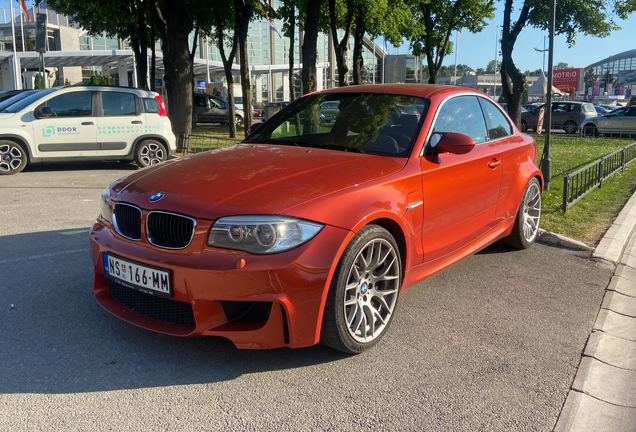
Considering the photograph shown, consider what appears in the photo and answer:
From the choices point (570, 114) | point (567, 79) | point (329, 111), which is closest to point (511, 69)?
point (570, 114)

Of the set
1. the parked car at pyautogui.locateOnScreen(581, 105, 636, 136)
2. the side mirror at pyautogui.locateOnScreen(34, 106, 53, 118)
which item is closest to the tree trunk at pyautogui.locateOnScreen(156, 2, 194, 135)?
the side mirror at pyautogui.locateOnScreen(34, 106, 53, 118)

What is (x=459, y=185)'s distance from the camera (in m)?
4.28

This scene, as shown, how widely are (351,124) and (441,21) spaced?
99.3ft

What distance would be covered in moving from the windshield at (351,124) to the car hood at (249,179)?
0.20 meters

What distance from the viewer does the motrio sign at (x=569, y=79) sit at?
3295 inches

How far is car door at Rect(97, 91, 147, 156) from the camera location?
11234 millimetres

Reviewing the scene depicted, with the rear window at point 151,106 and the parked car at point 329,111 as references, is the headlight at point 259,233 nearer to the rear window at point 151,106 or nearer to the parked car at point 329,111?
the parked car at point 329,111

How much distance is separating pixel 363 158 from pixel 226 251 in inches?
51.2

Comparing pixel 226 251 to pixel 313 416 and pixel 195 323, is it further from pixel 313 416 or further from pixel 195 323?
pixel 313 416

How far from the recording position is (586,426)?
279 cm

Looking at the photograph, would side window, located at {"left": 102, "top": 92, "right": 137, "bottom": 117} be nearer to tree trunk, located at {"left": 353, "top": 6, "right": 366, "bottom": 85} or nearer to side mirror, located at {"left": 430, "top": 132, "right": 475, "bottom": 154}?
side mirror, located at {"left": 430, "top": 132, "right": 475, "bottom": 154}

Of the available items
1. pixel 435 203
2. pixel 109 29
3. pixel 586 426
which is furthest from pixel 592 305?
pixel 109 29

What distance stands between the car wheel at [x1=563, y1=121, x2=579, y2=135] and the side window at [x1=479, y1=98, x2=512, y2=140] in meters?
24.2

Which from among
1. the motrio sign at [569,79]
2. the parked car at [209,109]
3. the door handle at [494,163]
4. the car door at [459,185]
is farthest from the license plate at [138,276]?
the motrio sign at [569,79]
